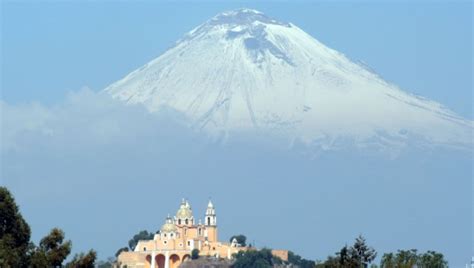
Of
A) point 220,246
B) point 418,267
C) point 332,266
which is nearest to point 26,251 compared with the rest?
point 332,266

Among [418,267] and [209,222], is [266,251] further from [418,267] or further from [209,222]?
[418,267]

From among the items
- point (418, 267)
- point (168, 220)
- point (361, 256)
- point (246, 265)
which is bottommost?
point (361, 256)

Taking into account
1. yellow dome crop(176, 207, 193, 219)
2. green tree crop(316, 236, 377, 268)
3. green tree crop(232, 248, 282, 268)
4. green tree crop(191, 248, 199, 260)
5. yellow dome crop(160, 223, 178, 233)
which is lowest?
green tree crop(316, 236, 377, 268)

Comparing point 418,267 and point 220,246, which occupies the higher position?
point 220,246

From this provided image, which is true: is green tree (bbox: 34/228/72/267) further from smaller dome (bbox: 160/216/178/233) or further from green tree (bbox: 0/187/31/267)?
smaller dome (bbox: 160/216/178/233)

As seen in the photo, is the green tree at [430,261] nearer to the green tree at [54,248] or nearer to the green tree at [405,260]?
the green tree at [405,260]

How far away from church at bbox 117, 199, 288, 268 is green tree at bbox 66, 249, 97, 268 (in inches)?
3219

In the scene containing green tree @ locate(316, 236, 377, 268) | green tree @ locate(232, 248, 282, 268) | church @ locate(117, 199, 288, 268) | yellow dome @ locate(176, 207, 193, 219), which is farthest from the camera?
yellow dome @ locate(176, 207, 193, 219)

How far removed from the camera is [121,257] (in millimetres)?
116188

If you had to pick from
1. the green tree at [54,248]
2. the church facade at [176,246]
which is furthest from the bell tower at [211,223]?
the green tree at [54,248]

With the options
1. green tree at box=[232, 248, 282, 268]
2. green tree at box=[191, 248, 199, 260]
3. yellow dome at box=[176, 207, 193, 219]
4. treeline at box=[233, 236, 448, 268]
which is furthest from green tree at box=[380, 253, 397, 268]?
yellow dome at box=[176, 207, 193, 219]

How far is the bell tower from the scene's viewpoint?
4951 inches

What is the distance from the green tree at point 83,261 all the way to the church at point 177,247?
268 feet

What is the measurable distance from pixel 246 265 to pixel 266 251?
2.54 m
